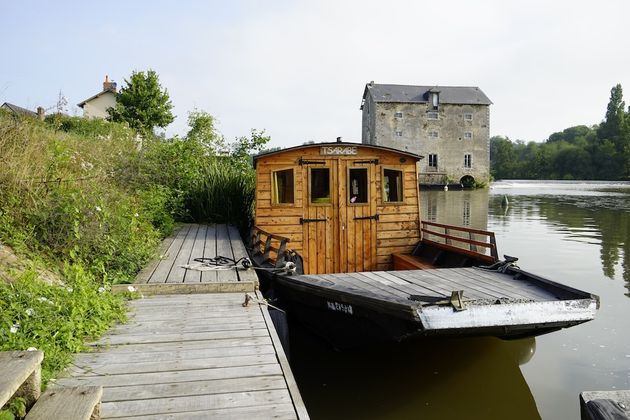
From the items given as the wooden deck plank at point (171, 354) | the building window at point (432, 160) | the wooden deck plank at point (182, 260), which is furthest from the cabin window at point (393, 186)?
the building window at point (432, 160)

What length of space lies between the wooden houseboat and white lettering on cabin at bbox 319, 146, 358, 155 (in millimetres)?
16

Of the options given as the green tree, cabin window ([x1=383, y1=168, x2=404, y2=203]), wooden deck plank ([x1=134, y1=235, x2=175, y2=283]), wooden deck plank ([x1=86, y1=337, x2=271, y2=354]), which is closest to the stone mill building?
the green tree

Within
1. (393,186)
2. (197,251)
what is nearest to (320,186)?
(393,186)

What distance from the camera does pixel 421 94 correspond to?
51375 millimetres

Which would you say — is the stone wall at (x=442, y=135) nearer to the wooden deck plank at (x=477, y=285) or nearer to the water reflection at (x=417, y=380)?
the water reflection at (x=417, y=380)

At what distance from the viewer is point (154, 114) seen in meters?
36.3

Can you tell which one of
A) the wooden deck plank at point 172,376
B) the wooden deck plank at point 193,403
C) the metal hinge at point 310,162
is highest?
the metal hinge at point 310,162

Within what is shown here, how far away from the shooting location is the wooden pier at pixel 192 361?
8.51 ft

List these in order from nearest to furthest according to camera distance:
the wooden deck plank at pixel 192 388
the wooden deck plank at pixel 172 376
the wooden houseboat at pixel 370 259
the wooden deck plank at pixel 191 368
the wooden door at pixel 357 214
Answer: the wooden deck plank at pixel 191 368 < the wooden deck plank at pixel 192 388 < the wooden deck plank at pixel 172 376 < the wooden houseboat at pixel 370 259 < the wooden door at pixel 357 214

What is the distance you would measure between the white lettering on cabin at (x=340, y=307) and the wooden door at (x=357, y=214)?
2.74 metres

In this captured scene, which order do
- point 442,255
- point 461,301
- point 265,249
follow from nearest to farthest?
point 461,301, point 265,249, point 442,255

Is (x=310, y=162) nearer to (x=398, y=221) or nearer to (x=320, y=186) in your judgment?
(x=320, y=186)

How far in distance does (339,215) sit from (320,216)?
0.30 m

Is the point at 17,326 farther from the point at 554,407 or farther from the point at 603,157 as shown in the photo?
the point at 603,157
